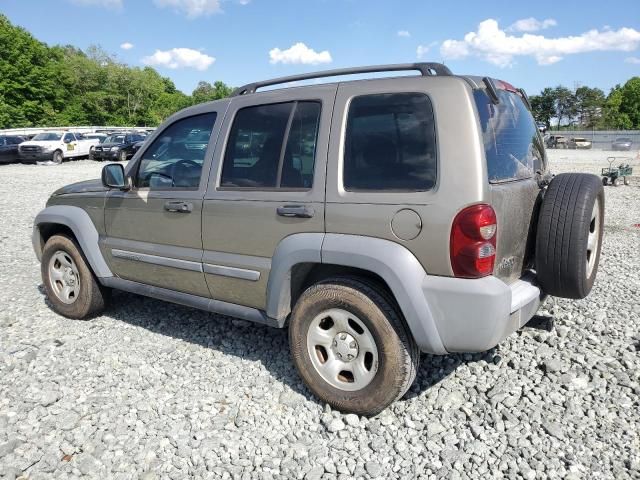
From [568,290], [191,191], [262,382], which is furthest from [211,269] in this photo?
[568,290]

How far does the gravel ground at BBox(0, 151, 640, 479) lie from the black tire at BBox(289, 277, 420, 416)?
0.45ft

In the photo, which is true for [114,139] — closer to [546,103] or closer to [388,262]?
[388,262]

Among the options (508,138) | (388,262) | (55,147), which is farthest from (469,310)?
(55,147)

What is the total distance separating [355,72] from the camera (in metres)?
3.16

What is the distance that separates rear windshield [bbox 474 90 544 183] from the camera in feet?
9.07

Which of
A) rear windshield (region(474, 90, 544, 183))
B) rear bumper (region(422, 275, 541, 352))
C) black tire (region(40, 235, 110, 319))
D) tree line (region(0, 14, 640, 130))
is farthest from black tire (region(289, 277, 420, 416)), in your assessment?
tree line (region(0, 14, 640, 130))

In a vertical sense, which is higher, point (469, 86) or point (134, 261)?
point (469, 86)

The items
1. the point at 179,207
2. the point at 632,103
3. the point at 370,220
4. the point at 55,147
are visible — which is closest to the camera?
the point at 370,220

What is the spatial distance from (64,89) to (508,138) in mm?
63271

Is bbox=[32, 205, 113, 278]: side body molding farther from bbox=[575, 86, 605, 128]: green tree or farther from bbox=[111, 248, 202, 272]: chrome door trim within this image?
bbox=[575, 86, 605, 128]: green tree

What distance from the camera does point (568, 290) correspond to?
3051mm

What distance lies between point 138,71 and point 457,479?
7485cm

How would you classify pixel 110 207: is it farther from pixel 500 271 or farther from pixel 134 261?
pixel 500 271

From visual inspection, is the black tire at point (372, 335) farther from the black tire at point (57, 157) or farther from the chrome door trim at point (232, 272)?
the black tire at point (57, 157)
